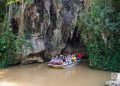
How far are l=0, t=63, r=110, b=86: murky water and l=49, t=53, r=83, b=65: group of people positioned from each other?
1.42 feet

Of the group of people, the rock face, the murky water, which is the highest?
the rock face

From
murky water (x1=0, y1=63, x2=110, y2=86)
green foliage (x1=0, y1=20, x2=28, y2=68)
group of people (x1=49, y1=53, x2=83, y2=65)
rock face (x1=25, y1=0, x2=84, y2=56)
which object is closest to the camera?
murky water (x1=0, y1=63, x2=110, y2=86)

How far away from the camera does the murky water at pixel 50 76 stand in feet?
47.1

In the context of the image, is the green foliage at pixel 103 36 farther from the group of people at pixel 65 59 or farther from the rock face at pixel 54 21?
the rock face at pixel 54 21

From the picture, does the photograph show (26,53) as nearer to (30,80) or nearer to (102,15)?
(30,80)

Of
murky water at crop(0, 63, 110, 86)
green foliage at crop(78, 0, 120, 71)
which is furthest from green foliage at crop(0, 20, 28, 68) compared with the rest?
green foliage at crop(78, 0, 120, 71)

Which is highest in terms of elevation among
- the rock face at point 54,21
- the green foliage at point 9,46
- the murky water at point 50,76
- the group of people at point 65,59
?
the rock face at point 54,21

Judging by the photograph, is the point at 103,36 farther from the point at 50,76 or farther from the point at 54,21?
the point at 54,21

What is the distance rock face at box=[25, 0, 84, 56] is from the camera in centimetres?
1797

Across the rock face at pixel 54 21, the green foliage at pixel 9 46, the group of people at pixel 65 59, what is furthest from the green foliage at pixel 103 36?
the green foliage at pixel 9 46

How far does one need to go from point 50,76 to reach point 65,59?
225cm

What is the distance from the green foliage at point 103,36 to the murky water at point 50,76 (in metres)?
0.71

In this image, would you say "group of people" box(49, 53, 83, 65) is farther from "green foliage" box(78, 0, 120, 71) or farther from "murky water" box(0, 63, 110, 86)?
"green foliage" box(78, 0, 120, 71)

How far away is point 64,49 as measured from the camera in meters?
19.9
